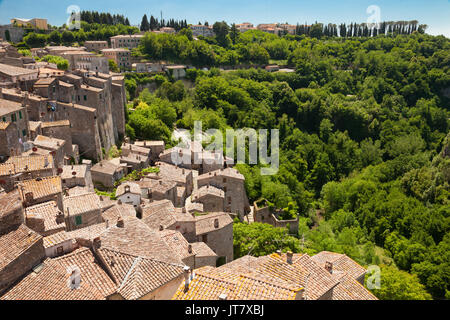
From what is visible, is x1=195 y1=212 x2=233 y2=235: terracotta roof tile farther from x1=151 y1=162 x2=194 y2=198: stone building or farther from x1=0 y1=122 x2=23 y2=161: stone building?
x1=0 y1=122 x2=23 y2=161: stone building

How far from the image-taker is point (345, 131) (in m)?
62.3

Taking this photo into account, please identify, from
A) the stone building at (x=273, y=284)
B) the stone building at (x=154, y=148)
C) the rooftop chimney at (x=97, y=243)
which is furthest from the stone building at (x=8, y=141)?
the stone building at (x=154, y=148)

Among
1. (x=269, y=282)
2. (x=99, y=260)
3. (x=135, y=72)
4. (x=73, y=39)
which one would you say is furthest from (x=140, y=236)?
(x=73, y=39)

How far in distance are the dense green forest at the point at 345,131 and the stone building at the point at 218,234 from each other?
1125 mm

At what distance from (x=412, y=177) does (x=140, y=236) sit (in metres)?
44.5

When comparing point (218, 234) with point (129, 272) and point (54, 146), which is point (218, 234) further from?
point (54, 146)

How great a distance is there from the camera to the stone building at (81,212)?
17.5m

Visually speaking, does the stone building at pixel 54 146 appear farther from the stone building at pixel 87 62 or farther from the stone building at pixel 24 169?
the stone building at pixel 87 62

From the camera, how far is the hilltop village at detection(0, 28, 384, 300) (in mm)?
10945

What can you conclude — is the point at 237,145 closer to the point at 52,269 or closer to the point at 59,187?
the point at 59,187

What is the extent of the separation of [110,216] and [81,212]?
8.55 feet

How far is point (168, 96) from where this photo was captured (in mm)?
57188

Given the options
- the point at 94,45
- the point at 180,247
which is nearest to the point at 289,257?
the point at 180,247
